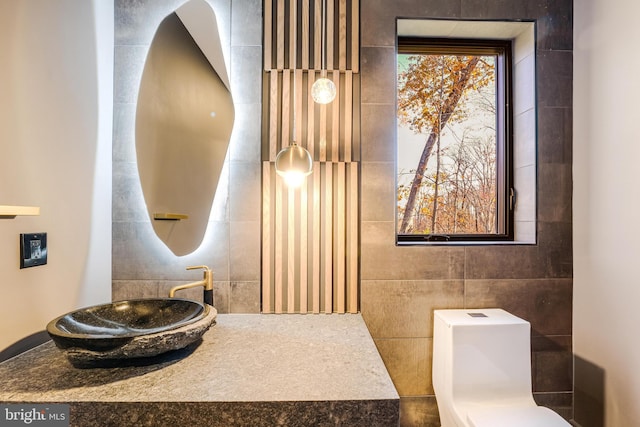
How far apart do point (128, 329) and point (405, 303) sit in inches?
49.2

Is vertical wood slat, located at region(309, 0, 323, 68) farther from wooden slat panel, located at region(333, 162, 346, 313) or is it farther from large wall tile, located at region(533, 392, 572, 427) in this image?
large wall tile, located at region(533, 392, 572, 427)

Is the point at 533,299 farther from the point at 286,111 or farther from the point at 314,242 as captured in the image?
the point at 286,111

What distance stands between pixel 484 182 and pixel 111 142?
2030mm

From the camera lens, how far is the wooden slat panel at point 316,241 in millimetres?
1707

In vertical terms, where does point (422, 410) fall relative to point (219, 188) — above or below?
below

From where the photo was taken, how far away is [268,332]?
1393mm

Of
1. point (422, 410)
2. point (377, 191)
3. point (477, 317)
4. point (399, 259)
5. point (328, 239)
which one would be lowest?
point (422, 410)

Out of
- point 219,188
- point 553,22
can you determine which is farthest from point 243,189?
point 553,22

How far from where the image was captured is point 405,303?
1740 mm

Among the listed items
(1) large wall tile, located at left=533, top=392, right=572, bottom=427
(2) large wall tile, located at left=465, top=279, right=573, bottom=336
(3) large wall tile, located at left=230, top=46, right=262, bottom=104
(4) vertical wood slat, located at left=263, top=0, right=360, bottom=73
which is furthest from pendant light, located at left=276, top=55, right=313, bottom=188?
(1) large wall tile, located at left=533, top=392, right=572, bottom=427

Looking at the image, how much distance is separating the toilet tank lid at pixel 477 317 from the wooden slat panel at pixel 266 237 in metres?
0.85

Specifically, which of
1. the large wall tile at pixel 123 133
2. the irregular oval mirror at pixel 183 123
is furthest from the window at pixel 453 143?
the large wall tile at pixel 123 133

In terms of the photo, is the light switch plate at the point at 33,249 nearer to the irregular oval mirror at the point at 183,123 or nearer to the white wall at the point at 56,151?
the white wall at the point at 56,151

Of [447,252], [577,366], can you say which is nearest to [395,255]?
[447,252]
